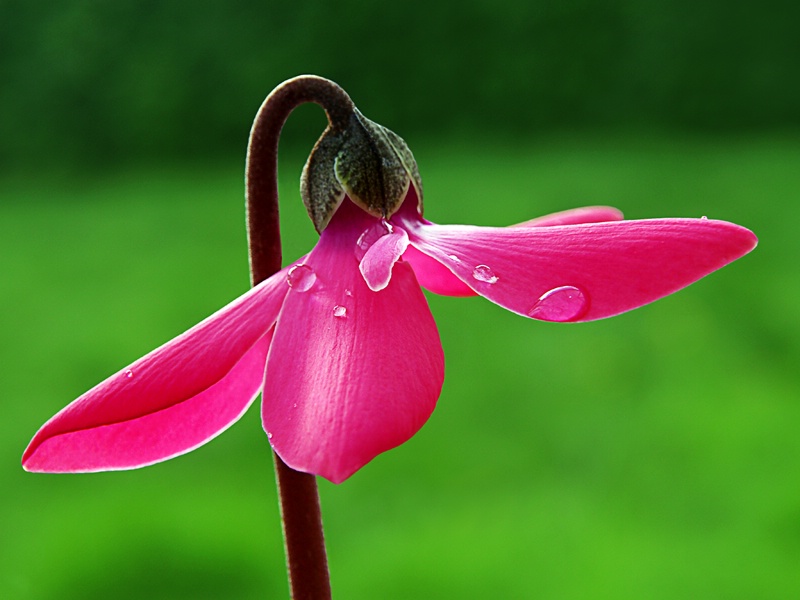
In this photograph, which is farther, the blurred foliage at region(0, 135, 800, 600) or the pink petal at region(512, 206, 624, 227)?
the blurred foliage at region(0, 135, 800, 600)

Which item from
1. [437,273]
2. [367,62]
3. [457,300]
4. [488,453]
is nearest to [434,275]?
[437,273]

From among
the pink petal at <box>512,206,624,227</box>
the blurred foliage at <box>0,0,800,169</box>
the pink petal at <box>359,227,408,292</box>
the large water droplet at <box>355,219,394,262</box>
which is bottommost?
the pink petal at <box>359,227,408,292</box>

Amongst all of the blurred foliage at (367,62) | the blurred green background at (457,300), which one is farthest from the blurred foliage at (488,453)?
the blurred foliage at (367,62)

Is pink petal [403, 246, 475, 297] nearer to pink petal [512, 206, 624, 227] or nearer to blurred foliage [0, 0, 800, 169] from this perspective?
pink petal [512, 206, 624, 227]

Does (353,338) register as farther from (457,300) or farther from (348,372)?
(457,300)

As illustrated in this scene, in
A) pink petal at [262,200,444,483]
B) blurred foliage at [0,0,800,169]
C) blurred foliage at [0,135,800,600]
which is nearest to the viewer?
pink petal at [262,200,444,483]

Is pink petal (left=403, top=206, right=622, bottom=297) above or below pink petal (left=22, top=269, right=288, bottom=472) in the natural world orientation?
above

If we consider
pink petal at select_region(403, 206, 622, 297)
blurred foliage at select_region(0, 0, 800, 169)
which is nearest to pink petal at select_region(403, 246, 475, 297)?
pink petal at select_region(403, 206, 622, 297)

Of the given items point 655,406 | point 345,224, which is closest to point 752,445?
point 655,406
